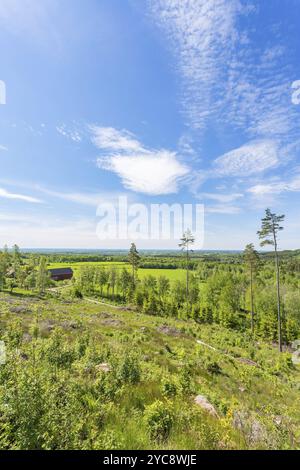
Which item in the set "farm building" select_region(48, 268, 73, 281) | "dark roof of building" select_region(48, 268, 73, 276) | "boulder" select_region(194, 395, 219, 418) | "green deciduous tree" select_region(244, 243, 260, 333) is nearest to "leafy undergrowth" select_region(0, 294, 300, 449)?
"boulder" select_region(194, 395, 219, 418)

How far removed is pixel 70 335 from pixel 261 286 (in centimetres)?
5536

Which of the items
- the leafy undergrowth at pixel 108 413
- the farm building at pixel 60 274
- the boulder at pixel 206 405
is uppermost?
the leafy undergrowth at pixel 108 413

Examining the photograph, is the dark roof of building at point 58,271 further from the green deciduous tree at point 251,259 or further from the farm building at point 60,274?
the green deciduous tree at point 251,259

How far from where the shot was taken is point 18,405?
3.82 metres

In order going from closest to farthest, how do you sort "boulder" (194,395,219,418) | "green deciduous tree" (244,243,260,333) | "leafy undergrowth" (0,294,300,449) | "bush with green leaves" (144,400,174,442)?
"leafy undergrowth" (0,294,300,449)
"bush with green leaves" (144,400,174,442)
"boulder" (194,395,219,418)
"green deciduous tree" (244,243,260,333)

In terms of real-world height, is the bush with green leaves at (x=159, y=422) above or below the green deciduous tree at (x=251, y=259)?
below

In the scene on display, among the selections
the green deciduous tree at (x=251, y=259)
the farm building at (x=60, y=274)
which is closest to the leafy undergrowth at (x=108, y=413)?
the green deciduous tree at (x=251, y=259)

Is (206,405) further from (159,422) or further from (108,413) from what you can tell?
(108,413)

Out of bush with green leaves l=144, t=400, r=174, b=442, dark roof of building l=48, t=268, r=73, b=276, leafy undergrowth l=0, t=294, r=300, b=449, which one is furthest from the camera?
dark roof of building l=48, t=268, r=73, b=276

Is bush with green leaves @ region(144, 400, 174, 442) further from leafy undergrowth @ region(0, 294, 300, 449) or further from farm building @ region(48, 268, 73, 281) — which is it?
farm building @ region(48, 268, 73, 281)

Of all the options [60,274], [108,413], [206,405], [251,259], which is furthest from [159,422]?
[60,274]

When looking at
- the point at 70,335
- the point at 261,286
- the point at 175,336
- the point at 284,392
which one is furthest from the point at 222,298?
the point at 70,335

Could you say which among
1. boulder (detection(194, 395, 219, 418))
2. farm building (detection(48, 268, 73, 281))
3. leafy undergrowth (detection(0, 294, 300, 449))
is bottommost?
farm building (detection(48, 268, 73, 281))
